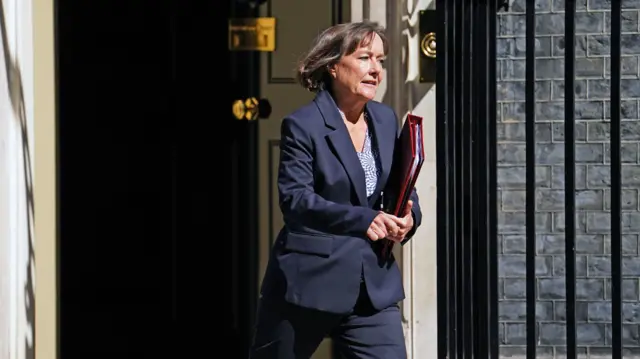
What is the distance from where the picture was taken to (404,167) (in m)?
4.51

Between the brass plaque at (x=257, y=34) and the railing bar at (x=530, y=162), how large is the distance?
6.30 ft

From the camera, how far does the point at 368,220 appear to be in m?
4.39

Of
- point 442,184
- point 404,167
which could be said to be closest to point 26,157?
point 442,184

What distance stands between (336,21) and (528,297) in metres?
2.00

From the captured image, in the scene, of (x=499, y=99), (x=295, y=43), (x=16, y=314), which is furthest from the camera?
(x=295, y=43)

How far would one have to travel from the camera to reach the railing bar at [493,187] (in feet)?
17.2

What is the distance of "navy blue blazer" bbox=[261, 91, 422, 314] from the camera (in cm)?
446

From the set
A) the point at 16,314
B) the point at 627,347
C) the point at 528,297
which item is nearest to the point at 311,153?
the point at 528,297

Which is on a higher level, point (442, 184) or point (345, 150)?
point (345, 150)

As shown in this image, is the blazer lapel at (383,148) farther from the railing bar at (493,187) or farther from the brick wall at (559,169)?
the brick wall at (559,169)

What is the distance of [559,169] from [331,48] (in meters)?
2.00

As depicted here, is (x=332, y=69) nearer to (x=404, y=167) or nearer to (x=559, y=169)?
(x=404, y=167)

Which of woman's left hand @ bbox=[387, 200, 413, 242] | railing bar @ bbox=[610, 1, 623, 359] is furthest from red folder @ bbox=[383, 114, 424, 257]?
railing bar @ bbox=[610, 1, 623, 359]

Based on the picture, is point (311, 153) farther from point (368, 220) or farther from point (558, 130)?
point (558, 130)
